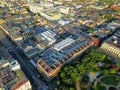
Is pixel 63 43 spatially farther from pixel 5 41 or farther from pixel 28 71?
pixel 5 41

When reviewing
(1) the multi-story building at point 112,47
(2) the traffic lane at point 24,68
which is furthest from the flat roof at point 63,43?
(2) the traffic lane at point 24,68

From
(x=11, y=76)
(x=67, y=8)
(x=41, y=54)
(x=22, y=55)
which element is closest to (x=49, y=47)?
(x=41, y=54)

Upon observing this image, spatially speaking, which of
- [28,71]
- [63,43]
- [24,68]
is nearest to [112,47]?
[63,43]

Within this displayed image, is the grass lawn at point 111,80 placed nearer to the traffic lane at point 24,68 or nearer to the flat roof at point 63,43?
the flat roof at point 63,43

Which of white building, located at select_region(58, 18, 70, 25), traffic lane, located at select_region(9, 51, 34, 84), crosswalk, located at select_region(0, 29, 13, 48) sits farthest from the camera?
white building, located at select_region(58, 18, 70, 25)

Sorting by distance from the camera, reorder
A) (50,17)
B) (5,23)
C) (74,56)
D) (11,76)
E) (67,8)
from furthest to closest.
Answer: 1. (67,8)
2. (50,17)
3. (5,23)
4. (74,56)
5. (11,76)

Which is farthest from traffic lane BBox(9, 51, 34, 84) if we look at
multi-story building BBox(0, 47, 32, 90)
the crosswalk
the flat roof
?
the flat roof

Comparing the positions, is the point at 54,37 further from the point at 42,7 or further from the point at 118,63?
the point at 42,7

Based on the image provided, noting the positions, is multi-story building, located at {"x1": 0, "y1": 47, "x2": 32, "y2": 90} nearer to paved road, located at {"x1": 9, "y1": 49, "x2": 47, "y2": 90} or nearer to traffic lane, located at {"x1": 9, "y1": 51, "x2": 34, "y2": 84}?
paved road, located at {"x1": 9, "y1": 49, "x2": 47, "y2": 90}
